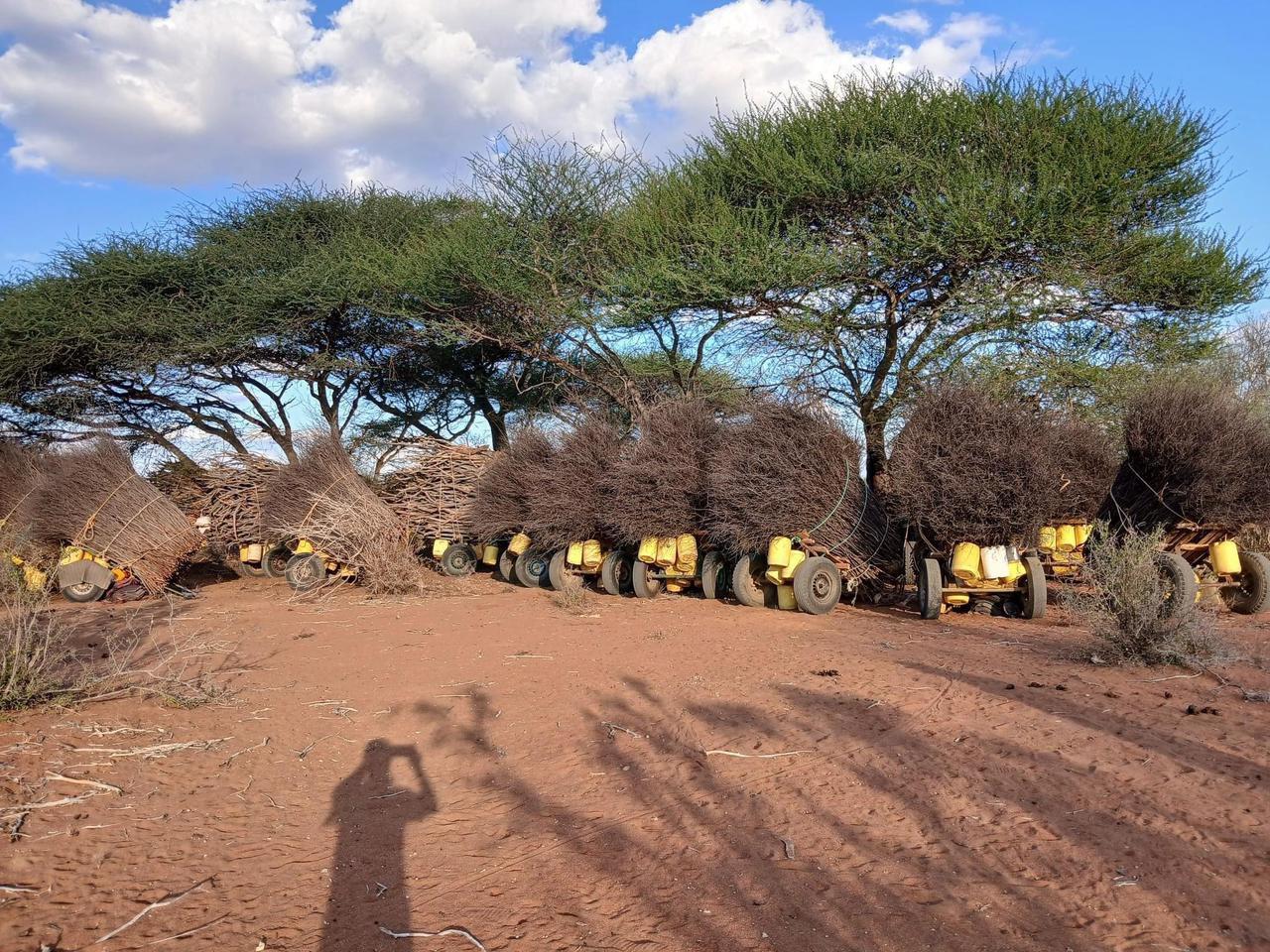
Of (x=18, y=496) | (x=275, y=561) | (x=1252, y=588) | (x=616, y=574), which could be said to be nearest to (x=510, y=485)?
(x=616, y=574)

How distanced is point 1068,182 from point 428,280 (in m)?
12.3

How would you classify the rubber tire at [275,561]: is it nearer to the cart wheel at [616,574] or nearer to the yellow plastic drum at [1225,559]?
the cart wheel at [616,574]

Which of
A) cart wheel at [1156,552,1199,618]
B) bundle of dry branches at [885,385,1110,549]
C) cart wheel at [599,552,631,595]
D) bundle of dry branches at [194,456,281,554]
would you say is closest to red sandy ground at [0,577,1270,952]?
cart wheel at [1156,552,1199,618]

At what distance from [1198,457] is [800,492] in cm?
430

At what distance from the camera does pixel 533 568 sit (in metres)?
15.9

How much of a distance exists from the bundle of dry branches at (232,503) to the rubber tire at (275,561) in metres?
0.40

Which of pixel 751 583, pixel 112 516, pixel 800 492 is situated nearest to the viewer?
pixel 800 492

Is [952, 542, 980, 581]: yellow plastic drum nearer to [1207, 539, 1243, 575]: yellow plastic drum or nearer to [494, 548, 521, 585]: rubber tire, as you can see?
[1207, 539, 1243, 575]: yellow plastic drum

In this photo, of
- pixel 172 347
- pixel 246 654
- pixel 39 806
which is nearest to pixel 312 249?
pixel 172 347

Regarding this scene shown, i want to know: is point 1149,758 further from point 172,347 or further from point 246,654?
point 172,347

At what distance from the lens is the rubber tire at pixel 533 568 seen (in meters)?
15.8

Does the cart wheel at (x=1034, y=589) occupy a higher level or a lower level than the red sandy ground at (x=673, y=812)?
higher

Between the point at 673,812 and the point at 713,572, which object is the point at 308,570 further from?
the point at 673,812

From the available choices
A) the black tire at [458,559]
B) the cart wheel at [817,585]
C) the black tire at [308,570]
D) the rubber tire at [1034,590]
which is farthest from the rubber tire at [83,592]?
the rubber tire at [1034,590]
